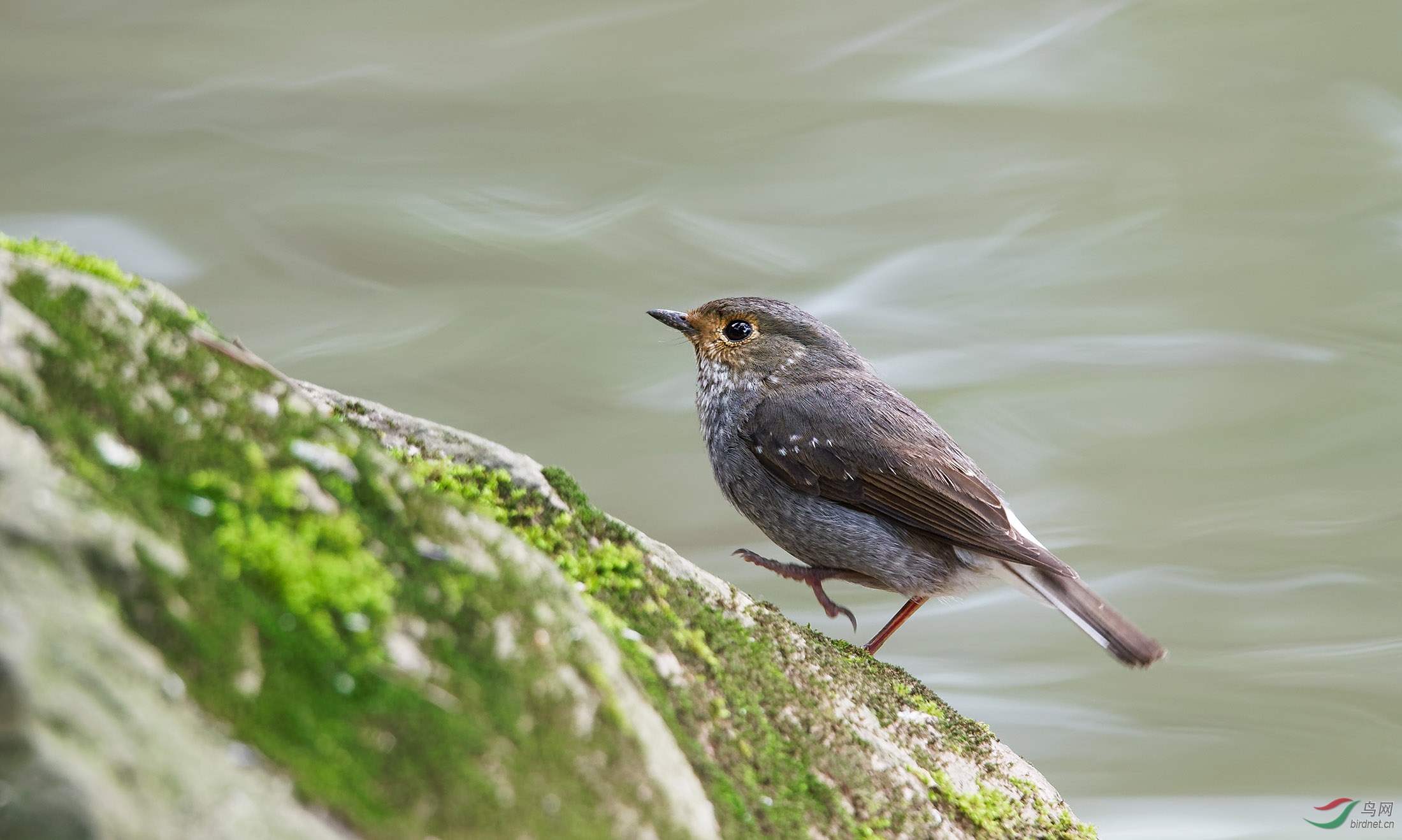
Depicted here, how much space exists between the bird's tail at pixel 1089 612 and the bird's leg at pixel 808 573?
65 cm

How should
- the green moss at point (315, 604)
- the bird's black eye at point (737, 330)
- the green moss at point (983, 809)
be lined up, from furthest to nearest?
the bird's black eye at point (737, 330)
the green moss at point (983, 809)
the green moss at point (315, 604)

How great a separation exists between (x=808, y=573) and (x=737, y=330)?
1168mm

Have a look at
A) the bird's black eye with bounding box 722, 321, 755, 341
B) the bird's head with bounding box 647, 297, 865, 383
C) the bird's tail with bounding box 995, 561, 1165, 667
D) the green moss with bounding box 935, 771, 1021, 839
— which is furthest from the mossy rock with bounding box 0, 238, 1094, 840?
the bird's black eye with bounding box 722, 321, 755, 341

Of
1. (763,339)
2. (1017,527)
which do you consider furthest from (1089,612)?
(763,339)

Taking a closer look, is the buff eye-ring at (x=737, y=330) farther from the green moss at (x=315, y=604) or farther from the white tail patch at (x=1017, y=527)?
the green moss at (x=315, y=604)

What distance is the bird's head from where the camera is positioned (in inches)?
187

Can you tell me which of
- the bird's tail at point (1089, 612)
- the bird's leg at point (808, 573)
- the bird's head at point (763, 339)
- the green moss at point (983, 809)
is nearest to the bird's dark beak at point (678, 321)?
the bird's head at point (763, 339)

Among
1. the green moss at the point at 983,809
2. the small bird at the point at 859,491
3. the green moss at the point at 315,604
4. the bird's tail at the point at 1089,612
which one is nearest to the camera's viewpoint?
the green moss at the point at 315,604

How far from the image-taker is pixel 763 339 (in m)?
4.84

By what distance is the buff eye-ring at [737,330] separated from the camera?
4.89 meters

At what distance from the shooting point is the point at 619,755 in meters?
1.90

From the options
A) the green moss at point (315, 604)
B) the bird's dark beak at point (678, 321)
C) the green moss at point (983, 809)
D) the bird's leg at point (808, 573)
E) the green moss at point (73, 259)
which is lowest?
the green moss at point (315, 604)

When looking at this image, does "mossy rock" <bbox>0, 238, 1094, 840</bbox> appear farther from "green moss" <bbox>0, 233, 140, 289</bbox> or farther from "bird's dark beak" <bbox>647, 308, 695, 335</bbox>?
"bird's dark beak" <bbox>647, 308, 695, 335</bbox>

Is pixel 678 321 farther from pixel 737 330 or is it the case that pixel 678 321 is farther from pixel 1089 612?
pixel 1089 612
